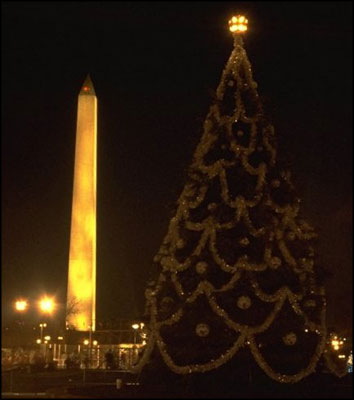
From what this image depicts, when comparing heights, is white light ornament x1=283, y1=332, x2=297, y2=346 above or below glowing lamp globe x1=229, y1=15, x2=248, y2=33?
below

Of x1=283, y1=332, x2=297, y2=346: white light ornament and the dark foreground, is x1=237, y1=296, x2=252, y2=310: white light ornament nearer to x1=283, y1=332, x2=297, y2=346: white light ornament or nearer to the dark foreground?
x1=283, y1=332, x2=297, y2=346: white light ornament

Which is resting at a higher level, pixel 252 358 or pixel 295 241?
pixel 295 241

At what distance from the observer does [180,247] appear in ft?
74.2

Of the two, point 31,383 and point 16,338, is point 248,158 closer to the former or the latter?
point 31,383

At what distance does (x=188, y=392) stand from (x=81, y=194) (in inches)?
1426

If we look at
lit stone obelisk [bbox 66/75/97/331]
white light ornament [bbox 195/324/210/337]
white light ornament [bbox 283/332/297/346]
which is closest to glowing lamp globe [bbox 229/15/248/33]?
white light ornament [bbox 195/324/210/337]

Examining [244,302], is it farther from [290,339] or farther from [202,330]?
[290,339]

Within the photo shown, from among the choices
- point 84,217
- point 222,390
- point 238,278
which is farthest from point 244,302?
point 84,217

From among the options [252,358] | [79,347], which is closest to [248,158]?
[252,358]

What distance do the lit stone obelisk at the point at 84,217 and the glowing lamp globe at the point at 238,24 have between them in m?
32.0

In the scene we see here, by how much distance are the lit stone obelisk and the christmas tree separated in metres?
34.1

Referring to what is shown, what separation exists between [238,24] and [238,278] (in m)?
6.59

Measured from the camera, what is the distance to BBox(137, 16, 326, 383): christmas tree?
22.1 meters

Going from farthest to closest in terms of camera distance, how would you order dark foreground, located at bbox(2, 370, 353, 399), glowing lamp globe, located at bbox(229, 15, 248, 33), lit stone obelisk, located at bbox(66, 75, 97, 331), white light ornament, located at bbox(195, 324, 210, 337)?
1. lit stone obelisk, located at bbox(66, 75, 97, 331)
2. glowing lamp globe, located at bbox(229, 15, 248, 33)
3. white light ornament, located at bbox(195, 324, 210, 337)
4. dark foreground, located at bbox(2, 370, 353, 399)
